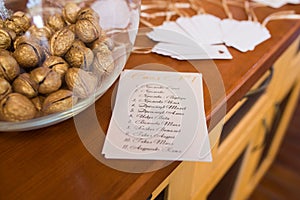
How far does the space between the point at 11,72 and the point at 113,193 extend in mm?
200

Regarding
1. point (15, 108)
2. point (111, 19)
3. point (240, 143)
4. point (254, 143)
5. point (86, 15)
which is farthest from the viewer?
point (254, 143)

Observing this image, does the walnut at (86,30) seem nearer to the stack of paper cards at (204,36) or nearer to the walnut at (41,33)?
the walnut at (41,33)

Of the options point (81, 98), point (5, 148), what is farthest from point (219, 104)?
point (5, 148)

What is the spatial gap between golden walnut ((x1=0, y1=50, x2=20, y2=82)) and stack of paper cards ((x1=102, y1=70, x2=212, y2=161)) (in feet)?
0.47

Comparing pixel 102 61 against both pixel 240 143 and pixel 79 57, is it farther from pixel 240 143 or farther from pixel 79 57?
pixel 240 143

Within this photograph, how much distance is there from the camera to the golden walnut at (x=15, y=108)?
39 centimetres

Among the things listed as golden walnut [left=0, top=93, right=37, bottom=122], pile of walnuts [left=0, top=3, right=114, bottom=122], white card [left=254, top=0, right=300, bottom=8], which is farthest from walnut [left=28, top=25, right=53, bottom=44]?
white card [left=254, top=0, right=300, bottom=8]

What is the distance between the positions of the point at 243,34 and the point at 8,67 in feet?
1.57

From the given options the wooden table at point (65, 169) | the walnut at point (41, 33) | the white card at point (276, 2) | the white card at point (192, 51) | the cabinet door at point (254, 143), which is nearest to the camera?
the wooden table at point (65, 169)

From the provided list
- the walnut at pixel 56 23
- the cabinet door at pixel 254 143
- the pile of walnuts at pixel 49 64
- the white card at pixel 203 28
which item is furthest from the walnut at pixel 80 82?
the cabinet door at pixel 254 143

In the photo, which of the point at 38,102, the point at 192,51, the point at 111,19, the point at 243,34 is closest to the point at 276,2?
the point at 243,34

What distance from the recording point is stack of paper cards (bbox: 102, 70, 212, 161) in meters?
0.42

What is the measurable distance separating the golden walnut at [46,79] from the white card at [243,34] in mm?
371

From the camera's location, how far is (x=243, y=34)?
0.69 m
